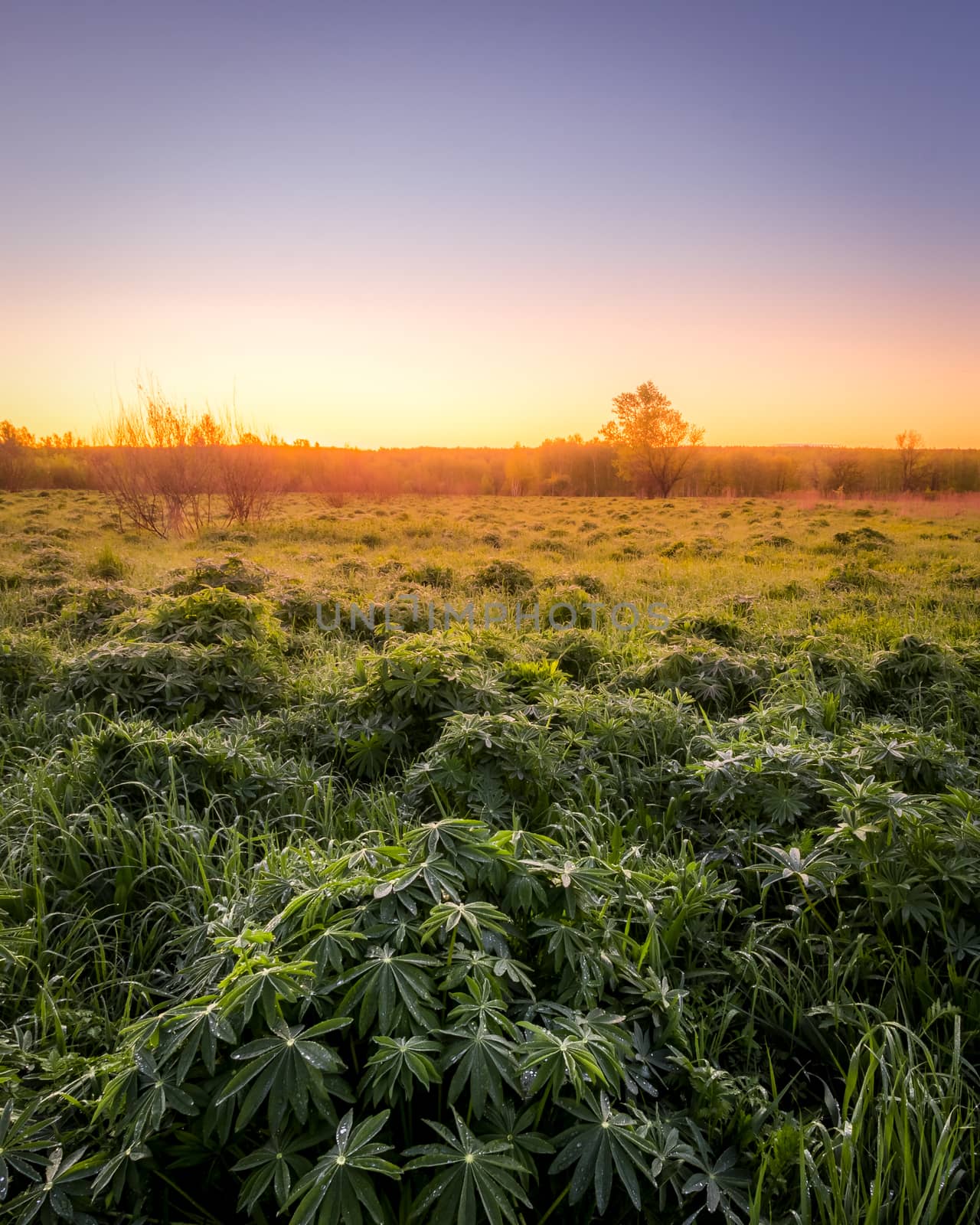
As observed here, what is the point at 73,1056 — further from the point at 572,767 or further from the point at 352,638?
the point at 352,638

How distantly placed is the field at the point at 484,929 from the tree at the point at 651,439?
25.8 metres

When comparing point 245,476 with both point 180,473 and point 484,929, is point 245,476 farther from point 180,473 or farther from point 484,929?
point 484,929

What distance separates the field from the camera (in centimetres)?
112

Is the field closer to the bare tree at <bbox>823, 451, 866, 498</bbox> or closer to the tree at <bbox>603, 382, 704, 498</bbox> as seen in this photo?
the bare tree at <bbox>823, 451, 866, 498</bbox>

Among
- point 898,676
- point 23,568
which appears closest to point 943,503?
point 898,676

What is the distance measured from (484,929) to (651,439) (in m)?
29.7

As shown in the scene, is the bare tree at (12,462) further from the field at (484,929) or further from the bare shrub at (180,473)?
the field at (484,929)

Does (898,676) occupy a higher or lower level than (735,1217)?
higher

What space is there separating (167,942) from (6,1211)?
2.89 feet

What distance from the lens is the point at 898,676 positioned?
3.87 metres

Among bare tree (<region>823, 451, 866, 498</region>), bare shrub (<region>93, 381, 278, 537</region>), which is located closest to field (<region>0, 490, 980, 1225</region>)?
bare shrub (<region>93, 381, 278, 537</region>)

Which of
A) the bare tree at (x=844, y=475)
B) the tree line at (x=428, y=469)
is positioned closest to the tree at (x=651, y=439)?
the tree line at (x=428, y=469)

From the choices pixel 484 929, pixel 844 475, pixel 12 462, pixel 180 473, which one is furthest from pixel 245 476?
pixel 844 475

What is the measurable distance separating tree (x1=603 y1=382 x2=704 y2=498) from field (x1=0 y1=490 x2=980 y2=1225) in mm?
25835
